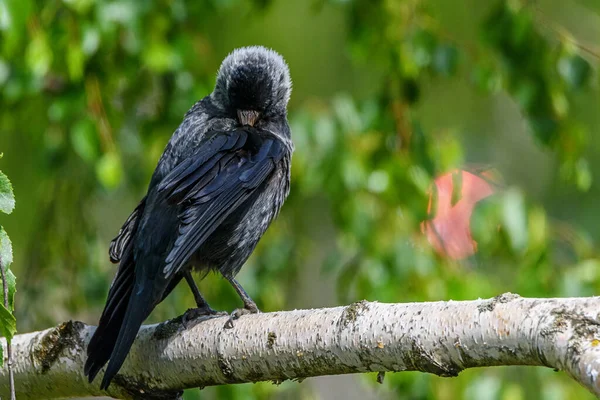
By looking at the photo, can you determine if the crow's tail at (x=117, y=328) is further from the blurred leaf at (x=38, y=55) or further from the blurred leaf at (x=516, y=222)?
the blurred leaf at (x=516, y=222)

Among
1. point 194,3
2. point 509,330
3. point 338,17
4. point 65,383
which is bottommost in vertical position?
point 509,330

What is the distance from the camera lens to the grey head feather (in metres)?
3.68

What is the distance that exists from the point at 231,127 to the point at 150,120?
90cm

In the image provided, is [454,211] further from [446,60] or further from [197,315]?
[197,315]

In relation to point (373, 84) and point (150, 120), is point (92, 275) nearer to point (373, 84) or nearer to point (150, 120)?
point (150, 120)

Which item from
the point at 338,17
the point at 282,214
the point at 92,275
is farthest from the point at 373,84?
the point at 92,275

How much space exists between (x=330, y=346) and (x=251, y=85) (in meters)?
1.65

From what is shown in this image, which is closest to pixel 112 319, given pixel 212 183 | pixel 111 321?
pixel 111 321

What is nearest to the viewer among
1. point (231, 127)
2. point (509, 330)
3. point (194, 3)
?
point (509, 330)

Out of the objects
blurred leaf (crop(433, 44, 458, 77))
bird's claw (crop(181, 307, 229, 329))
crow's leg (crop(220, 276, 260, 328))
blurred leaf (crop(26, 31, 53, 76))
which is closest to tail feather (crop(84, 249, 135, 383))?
bird's claw (crop(181, 307, 229, 329))

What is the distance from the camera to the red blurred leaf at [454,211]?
4.17 meters

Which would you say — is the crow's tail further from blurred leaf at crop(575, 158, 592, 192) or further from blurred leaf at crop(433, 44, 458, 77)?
blurred leaf at crop(575, 158, 592, 192)

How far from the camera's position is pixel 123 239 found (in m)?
3.22

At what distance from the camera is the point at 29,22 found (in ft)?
12.0
